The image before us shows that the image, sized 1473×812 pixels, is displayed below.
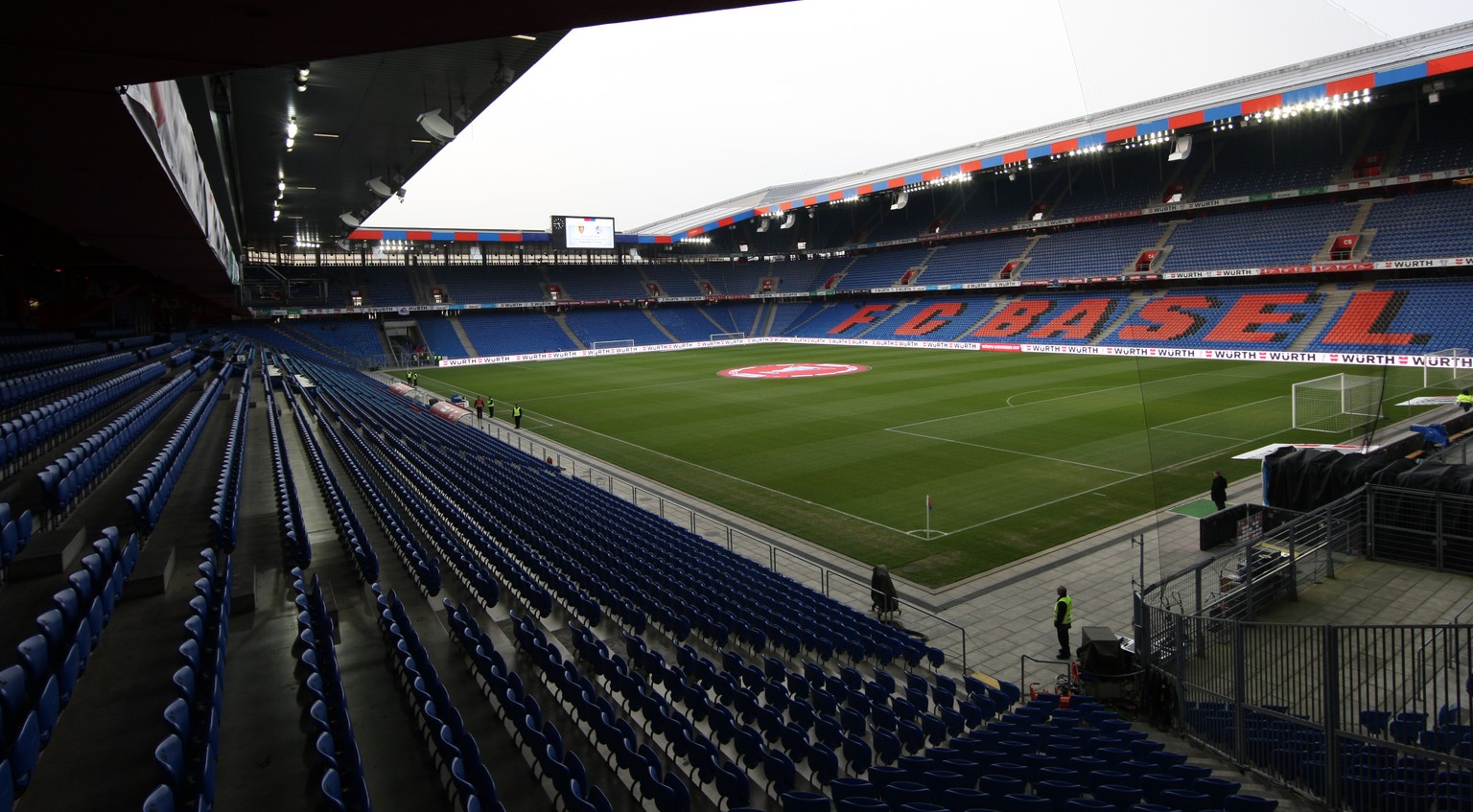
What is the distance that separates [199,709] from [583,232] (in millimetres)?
64987

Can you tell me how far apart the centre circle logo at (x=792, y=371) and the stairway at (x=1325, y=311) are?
21.6 m

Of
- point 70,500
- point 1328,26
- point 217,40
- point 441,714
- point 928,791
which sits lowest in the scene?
point 928,791

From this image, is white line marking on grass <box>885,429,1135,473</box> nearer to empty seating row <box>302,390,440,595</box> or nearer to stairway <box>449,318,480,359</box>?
empty seating row <box>302,390,440,595</box>

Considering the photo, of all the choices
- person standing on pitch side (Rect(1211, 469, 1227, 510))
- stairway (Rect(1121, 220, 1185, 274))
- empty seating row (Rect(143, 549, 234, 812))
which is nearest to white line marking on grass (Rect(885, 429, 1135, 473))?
person standing on pitch side (Rect(1211, 469, 1227, 510))

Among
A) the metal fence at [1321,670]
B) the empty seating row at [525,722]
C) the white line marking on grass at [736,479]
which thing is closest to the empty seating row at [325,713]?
the empty seating row at [525,722]

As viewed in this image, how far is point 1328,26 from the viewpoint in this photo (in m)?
10.7

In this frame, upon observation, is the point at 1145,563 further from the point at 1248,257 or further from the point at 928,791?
the point at 1248,257

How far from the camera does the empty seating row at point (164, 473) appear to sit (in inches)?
366

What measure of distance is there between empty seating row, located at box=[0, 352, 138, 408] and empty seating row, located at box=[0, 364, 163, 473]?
24.3 inches

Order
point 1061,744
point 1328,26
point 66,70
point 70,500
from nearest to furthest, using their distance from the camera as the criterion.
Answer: point 66,70
point 1061,744
point 70,500
point 1328,26

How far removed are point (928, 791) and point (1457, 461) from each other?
1477cm

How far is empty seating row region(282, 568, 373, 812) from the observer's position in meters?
4.72

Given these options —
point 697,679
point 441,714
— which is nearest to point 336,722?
point 441,714

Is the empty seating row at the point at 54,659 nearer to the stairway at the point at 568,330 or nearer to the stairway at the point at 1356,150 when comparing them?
the stairway at the point at 1356,150
